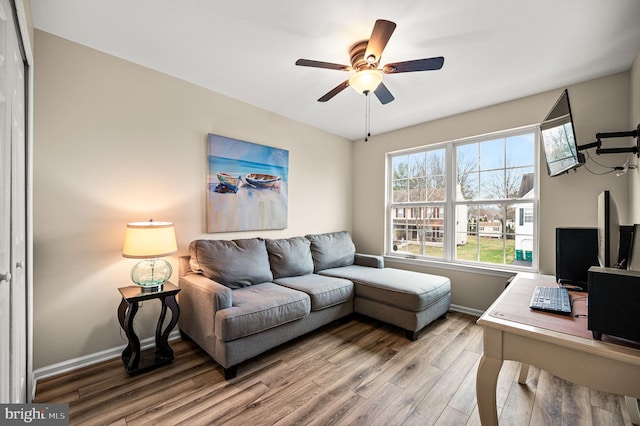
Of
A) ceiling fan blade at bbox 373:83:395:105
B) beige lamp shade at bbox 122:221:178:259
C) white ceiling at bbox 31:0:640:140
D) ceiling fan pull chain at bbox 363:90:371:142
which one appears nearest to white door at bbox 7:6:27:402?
beige lamp shade at bbox 122:221:178:259

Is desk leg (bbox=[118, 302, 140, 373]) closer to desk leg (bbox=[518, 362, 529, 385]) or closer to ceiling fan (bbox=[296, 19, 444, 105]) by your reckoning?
ceiling fan (bbox=[296, 19, 444, 105])

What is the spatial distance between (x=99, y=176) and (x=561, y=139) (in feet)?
12.0

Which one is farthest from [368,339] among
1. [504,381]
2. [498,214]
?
[498,214]

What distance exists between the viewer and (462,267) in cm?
325

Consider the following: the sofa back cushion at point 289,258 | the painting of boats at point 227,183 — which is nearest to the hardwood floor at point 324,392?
the sofa back cushion at point 289,258

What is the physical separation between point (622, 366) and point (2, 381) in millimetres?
2310

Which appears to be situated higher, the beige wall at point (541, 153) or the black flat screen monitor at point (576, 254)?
the beige wall at point (541, 153)

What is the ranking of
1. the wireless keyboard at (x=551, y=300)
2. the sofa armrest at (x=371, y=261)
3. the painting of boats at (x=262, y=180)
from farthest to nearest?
the sofa armrest at (x=371, y=261)
the painting of boats at (x=262, y=180)
the wireless keyboard at (x=551, y=300)

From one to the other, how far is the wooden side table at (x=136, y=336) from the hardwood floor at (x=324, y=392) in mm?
69

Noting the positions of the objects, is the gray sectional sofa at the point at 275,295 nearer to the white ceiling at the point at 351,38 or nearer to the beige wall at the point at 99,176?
the beige wall at the point at 99,176

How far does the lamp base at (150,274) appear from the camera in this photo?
6.79 ft

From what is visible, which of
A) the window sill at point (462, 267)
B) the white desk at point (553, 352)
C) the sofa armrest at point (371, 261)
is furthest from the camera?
the sofa armrest at point (371, 261)

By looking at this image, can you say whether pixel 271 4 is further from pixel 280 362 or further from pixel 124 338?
pixel 124 338

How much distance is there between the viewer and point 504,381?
6.39ft
